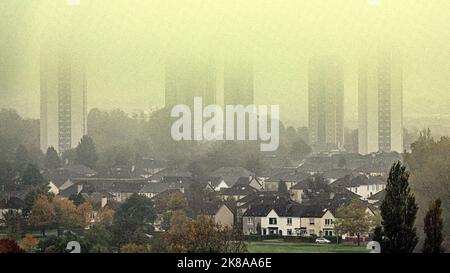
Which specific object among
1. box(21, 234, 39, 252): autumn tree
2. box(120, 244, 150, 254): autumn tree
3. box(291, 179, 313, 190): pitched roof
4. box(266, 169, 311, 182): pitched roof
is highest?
box(266, 169, 311, 182): pitched roof

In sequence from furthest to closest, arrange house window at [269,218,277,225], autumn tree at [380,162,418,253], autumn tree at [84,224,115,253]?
1. house window at [269,218,277,225]
2. autumn tree at [84,224,115,253]
3. autumn tree at [380,162,418,253]

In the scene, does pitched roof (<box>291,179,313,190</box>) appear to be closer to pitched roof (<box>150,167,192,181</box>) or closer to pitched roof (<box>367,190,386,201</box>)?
pitched roof (<box>367,190,386,201</box>)

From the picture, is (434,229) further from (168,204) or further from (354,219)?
(168,204)

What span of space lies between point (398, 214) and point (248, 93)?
153cm

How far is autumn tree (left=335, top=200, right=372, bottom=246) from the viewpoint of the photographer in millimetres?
8500

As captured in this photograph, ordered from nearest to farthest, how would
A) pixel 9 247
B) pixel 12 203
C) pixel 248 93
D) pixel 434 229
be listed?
1. pixel 434 229
2. pixel 9 247
3. pixel 12 203
4. pixel 248 93

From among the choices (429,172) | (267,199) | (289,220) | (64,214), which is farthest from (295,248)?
(64,214)

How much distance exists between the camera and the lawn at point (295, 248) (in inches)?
329

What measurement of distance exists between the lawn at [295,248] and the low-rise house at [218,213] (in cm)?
27

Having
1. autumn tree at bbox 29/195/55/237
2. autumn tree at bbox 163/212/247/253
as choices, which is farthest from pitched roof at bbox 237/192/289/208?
autumn tree at bbox 29/195/55/237

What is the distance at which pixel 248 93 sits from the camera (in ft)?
28.4

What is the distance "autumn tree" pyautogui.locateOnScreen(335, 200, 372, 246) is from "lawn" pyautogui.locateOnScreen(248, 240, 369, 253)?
115 millimetres

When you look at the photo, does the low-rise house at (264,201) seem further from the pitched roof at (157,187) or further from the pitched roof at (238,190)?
the pitched roof at (157,187)

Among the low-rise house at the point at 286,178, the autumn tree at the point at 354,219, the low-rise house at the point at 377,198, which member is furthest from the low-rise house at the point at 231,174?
the low-rise house at the point at 377,198
